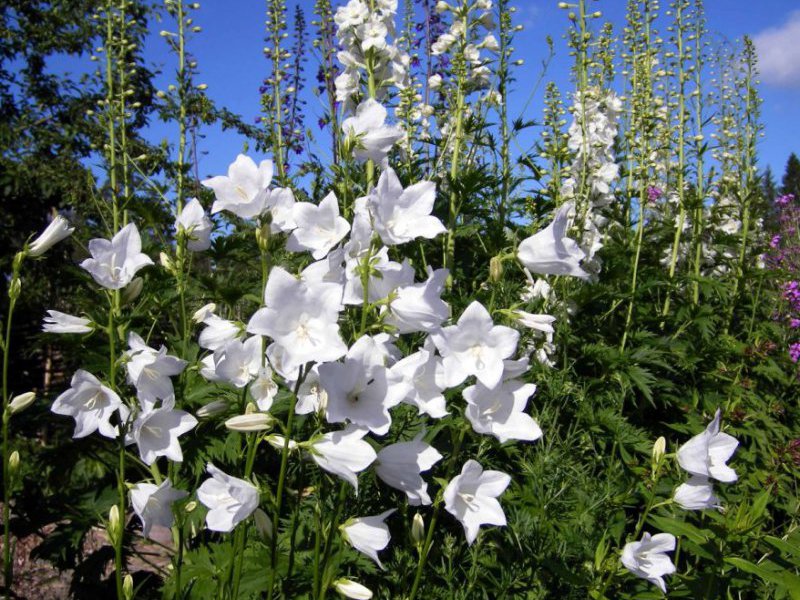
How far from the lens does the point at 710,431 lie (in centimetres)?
178

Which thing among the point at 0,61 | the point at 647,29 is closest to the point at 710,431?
the point at 647,29

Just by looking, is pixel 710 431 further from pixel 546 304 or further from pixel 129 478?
pixel 129 478

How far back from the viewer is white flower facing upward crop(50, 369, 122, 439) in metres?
1.62

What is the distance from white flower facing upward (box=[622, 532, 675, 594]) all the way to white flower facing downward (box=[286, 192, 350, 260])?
4.12 feet

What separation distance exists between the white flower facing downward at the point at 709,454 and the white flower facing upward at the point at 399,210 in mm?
948

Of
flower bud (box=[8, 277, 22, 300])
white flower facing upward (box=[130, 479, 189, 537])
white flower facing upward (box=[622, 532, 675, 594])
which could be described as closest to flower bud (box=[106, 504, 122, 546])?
white flower facing upward (box=[130, 479, 189, 537])

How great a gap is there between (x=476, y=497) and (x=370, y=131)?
894 mm

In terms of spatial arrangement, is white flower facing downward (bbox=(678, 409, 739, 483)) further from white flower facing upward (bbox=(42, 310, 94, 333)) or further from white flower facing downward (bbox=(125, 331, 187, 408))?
white flower facing upward (bbox=(42, 310, 94, 333))

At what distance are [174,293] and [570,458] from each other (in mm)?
1870

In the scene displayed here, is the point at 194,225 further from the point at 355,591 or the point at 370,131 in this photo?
the point at 355,591

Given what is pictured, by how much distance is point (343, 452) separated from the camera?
1.22 meters

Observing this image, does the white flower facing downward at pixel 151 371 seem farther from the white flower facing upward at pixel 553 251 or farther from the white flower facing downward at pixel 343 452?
the white flower facing upward at pixel 553 251

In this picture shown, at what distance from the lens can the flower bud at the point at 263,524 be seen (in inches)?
52.7

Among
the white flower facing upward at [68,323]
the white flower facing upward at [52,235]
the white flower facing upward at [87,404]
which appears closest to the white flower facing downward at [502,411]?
the white flower facing upward at [87,404]
